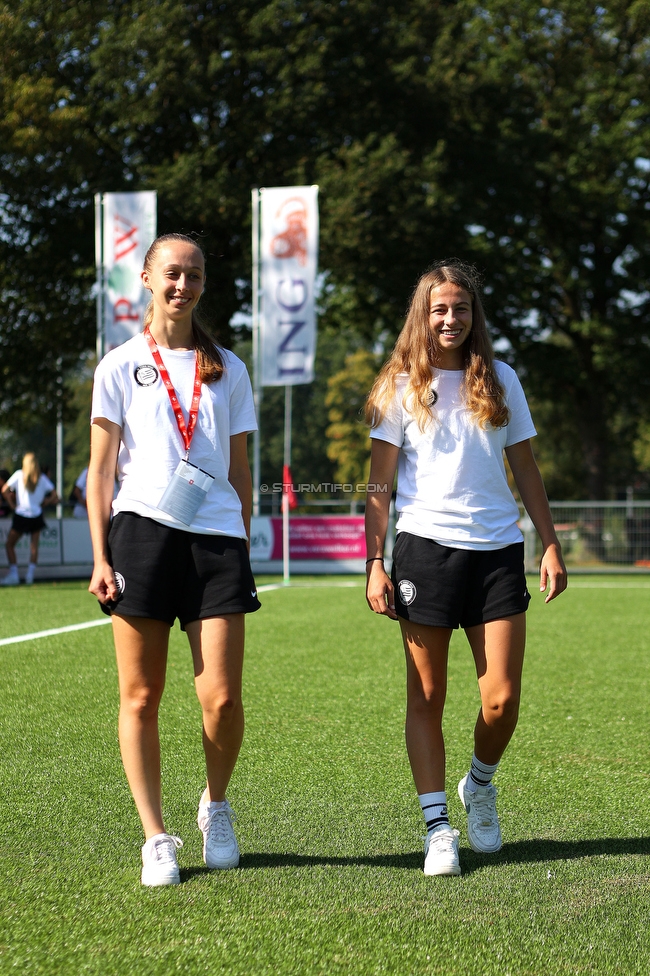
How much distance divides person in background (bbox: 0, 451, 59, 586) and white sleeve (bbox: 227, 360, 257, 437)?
12812mm

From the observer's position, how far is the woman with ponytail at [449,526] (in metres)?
3.54

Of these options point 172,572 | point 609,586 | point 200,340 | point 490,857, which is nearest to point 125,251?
point 609,586

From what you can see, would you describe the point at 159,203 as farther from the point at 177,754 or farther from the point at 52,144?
the point at 177,754

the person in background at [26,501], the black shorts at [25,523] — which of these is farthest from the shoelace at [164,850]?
the black shorts at [25,523]

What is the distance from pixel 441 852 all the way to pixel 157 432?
5.31 feet

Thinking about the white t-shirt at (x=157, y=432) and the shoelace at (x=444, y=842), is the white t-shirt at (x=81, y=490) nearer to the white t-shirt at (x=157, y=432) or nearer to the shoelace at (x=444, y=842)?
the white t-shirt at (x=157, y=432)

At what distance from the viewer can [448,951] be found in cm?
278

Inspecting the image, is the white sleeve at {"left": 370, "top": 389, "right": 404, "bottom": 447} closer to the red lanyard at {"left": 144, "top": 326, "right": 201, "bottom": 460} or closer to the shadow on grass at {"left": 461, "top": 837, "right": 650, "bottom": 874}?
the red lanyard at {"left": 144, "top": 326, "right": 201, "bottom": 460}

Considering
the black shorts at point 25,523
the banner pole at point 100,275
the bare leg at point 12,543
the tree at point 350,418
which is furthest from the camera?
the tree at point 350,418

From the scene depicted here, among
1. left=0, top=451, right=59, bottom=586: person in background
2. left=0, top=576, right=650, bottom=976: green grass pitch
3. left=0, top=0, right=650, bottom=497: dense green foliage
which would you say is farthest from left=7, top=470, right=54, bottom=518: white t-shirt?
left=0, top=0, right=650, bottom=497: dense green foliage

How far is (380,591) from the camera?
357cm

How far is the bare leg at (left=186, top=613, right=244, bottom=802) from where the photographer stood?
3.32 meters

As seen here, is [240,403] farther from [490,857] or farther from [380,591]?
[490,857]

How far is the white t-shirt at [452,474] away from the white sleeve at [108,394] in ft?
2.84
